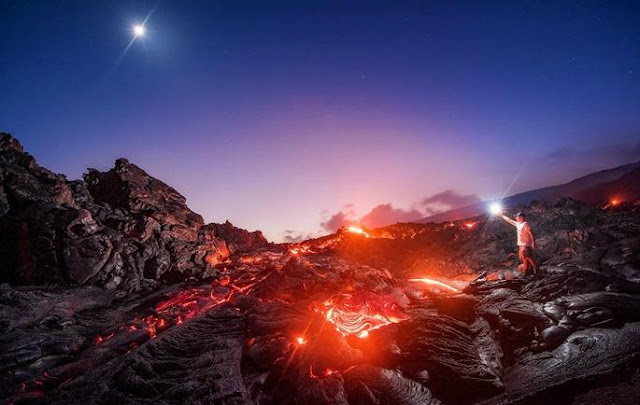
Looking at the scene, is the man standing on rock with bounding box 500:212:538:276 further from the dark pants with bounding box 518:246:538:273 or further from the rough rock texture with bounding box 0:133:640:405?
the rough rock texture with bounding box 0:133:640:405

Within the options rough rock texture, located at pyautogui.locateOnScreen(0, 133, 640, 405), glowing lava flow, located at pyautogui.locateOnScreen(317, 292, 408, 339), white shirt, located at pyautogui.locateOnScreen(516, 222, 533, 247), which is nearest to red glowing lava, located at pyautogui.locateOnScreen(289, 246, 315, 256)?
rough rock texture, located at pyautogui.locateOnScreen(0, 133, 640, 405)

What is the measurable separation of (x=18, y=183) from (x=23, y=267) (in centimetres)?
681

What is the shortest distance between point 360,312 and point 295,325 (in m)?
4.66

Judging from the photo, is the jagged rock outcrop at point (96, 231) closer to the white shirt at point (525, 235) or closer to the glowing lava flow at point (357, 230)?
the glowing lava flow at point (357, 230)

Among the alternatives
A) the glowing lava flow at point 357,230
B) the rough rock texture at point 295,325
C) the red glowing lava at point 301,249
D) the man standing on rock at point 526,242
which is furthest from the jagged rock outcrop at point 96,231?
the man standing on rock at point 526,242

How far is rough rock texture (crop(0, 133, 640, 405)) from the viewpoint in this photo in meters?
9.09

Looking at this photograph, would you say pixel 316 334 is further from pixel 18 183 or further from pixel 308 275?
pixel 18 183

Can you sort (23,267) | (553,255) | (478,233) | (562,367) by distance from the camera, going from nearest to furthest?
(562,367) < (23,267) < (553,255) < (478,233)

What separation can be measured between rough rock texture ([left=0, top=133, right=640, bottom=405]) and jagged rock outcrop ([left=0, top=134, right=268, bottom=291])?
12 centimetres

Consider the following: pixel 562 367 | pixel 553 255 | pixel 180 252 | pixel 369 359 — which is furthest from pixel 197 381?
pixel 553 255

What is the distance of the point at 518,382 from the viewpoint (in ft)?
30.0

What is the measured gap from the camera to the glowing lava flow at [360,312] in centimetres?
1389

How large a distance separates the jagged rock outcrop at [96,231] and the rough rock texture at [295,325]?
0.12 meters

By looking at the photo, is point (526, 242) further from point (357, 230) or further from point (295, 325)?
point (357, 230)
